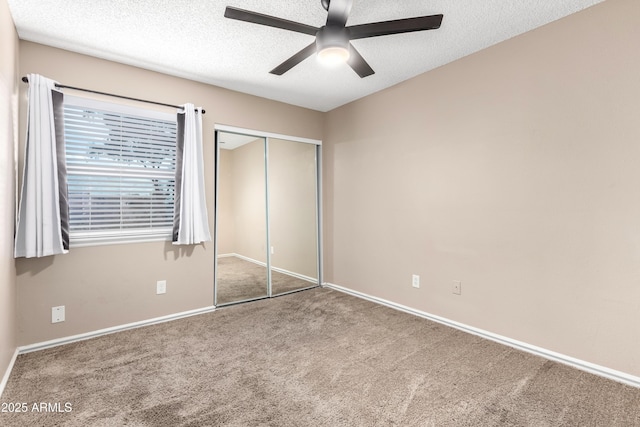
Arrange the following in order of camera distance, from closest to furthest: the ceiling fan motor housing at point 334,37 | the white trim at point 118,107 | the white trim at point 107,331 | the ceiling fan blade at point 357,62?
the ceiling fan motor housing at point 334,37
the ceiling fan blade at point 357,62
the white trim at point 107,331
the white trim at point 118,107

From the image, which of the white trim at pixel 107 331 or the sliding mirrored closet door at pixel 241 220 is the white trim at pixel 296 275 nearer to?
the sliding mirrored closet door at pixel 241 220

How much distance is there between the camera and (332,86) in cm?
339

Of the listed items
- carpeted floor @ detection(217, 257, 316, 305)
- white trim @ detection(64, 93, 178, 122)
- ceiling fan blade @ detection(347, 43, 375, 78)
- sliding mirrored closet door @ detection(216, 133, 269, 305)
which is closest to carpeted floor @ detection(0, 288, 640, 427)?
carpeted floor @ detection(217, 257, 316, 305)

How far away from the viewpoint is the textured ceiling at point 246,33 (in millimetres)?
2043

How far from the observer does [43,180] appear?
2.35m

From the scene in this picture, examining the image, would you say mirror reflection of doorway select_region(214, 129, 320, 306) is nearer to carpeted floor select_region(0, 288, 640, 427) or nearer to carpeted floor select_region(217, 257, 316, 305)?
carpeted floor select_region(217, 257, 316, 305)

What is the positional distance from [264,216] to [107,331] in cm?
190

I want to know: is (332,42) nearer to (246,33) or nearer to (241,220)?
(246,33)

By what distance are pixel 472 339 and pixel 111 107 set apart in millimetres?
3715

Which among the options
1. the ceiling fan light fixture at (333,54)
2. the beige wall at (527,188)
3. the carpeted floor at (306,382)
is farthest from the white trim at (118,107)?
the beige wall at (527,188)

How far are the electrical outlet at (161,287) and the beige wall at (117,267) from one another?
0.11ft

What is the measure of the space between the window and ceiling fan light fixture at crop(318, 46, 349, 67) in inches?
74.0

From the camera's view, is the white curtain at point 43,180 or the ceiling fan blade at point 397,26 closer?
the ceiling fan blade at point 397,26

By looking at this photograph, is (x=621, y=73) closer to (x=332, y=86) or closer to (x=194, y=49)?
(x=332, y=86)
